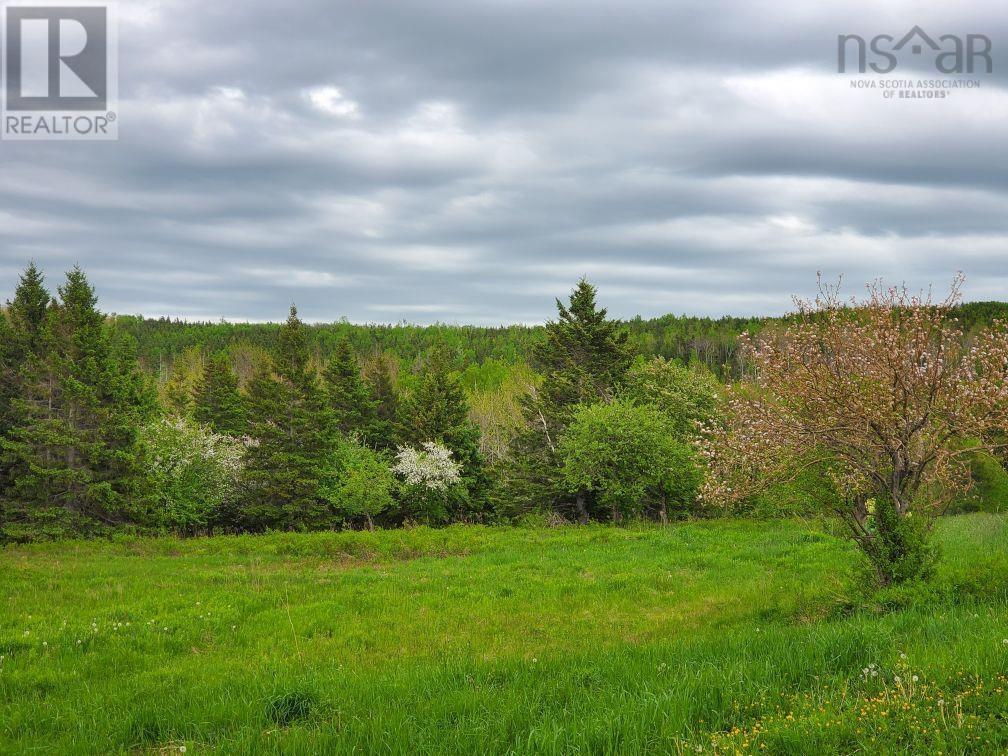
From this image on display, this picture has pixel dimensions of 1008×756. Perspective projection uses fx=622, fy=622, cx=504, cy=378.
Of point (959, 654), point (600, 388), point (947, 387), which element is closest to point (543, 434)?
point (600, 388)

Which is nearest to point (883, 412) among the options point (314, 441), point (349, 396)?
point (314, 441)

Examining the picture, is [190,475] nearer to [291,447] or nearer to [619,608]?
[291,447]

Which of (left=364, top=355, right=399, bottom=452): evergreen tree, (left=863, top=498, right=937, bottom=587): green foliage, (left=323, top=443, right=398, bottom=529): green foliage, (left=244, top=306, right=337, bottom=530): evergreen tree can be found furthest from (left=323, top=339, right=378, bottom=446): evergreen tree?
(left=863, top=498, right=937, bottom=587): green foliage

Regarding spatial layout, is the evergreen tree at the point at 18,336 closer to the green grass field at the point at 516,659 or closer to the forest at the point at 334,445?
the forest at the point at 334,445

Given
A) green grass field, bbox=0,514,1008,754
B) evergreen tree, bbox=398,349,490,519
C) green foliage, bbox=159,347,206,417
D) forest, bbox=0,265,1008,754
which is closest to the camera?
green grass field, bbox=0,514,1008,754

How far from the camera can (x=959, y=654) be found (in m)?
5.89

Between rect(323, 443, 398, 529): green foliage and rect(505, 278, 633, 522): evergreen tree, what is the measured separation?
8335mm

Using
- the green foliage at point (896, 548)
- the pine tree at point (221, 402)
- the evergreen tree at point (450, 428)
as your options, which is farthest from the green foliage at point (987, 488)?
the pine tree at point (221, 402)

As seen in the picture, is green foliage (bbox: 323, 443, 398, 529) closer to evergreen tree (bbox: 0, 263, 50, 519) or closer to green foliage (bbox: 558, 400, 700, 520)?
green foliage (bbox: 558, 400, 700, 520)

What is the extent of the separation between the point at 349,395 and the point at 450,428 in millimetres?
10193

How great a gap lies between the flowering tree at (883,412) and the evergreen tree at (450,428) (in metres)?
36.3

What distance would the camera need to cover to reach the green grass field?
519 cm

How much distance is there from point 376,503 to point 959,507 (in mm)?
36277

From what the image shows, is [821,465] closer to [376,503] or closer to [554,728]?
[554,728]
